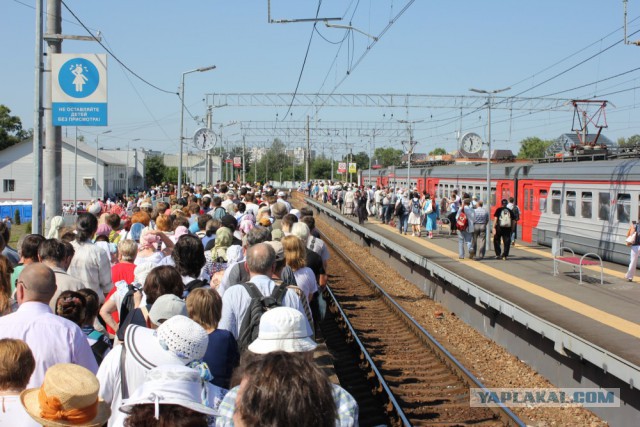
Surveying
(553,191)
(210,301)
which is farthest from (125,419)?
(553,191)

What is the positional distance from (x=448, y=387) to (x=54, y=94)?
7488mm

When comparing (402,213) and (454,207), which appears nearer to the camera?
(454,207)

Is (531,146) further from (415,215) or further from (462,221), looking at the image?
(462,221)

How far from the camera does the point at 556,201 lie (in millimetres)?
24391

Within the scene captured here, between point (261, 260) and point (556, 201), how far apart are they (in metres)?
20.1

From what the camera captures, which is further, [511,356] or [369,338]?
[369,338]

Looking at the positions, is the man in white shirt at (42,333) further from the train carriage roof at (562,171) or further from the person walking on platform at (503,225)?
the train carriage roof at (562,171)

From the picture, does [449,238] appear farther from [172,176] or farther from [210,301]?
[172,176]

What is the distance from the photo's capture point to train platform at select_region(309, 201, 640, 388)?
10.1 meters

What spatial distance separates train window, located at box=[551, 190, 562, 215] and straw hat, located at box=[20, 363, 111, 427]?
2249 centimetres

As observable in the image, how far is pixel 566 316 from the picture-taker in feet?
41.8

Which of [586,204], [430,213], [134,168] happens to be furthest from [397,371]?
[134,168]

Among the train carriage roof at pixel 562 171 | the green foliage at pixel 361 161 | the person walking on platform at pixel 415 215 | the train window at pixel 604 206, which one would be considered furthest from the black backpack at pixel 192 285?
the green foliage at pixel 361 161

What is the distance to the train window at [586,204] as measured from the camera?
2209 centimetres
